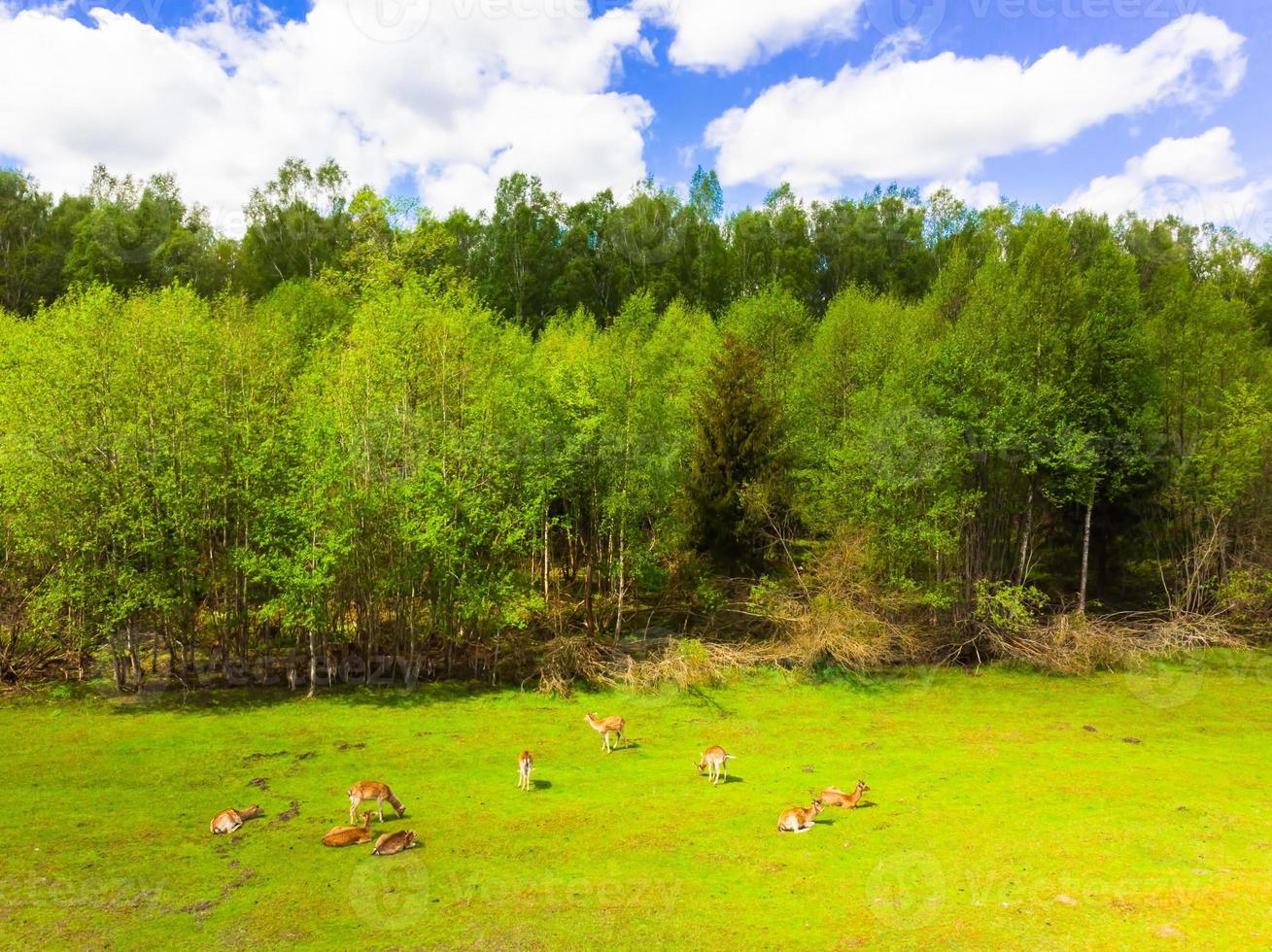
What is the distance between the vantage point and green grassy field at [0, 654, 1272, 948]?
10.6m

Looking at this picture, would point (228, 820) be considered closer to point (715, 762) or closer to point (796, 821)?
point (715, 762)

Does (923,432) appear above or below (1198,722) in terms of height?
above

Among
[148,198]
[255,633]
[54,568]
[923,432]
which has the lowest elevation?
[255,633]

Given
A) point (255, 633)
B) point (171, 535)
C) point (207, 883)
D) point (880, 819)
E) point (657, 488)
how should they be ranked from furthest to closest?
point (657, 488) → point (255, 633) → point (171, 535) → point (880, 819) → point (207, 883)

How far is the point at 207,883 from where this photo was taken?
38.3ft

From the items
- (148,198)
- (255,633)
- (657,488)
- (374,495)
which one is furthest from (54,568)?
(148,198)

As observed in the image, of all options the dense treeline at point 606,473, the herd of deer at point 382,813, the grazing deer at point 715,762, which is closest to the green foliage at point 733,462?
the dense treeline at point 606,473

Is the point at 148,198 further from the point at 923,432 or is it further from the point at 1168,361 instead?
the point at 1168,361

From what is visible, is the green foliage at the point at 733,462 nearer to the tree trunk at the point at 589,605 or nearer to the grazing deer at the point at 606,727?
the tree trunk at the point at 589,605

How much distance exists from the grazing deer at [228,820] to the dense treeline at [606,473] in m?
8.38

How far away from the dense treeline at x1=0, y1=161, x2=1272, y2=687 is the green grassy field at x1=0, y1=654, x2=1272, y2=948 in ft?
10.4

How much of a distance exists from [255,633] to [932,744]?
20746 mm

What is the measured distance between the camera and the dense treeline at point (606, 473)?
851 inches

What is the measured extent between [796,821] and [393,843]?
7.07m
